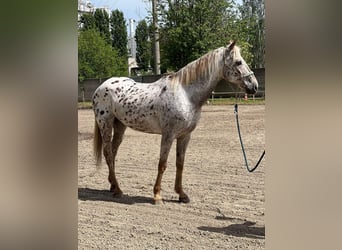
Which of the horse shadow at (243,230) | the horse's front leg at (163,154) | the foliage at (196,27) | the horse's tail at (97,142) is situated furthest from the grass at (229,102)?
the horse shadow at (243,230)

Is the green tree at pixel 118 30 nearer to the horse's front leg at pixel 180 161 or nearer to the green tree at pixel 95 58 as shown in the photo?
the green tree at pixel 95 58

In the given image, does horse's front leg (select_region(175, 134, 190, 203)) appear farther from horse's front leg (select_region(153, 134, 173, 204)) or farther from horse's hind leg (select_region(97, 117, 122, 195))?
horse's hind leg (select_region(97, 117, 122, 195))

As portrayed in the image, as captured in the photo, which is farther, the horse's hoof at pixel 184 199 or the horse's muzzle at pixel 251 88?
the horse's hoof at pixel 184 199

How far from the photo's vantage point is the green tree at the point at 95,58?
19.9 metres

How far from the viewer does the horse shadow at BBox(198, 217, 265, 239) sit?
2.72 meters

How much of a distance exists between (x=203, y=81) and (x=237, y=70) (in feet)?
1.00

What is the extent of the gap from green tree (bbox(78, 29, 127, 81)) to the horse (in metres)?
16.5

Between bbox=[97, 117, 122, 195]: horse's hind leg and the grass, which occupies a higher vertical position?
the grass

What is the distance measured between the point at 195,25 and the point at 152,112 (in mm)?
11386

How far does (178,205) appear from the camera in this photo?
11.4 ft

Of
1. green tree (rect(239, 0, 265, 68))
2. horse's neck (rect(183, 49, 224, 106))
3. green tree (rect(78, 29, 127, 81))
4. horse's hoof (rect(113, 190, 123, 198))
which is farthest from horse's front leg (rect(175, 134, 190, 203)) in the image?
green tree (rect(78, 29, 127, 81))

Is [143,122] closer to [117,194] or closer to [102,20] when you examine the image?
[117,194]

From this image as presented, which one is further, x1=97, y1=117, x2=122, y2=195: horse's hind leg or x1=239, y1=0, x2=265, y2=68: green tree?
x1=239, y1=0, x2=265, y2=68: green tree
